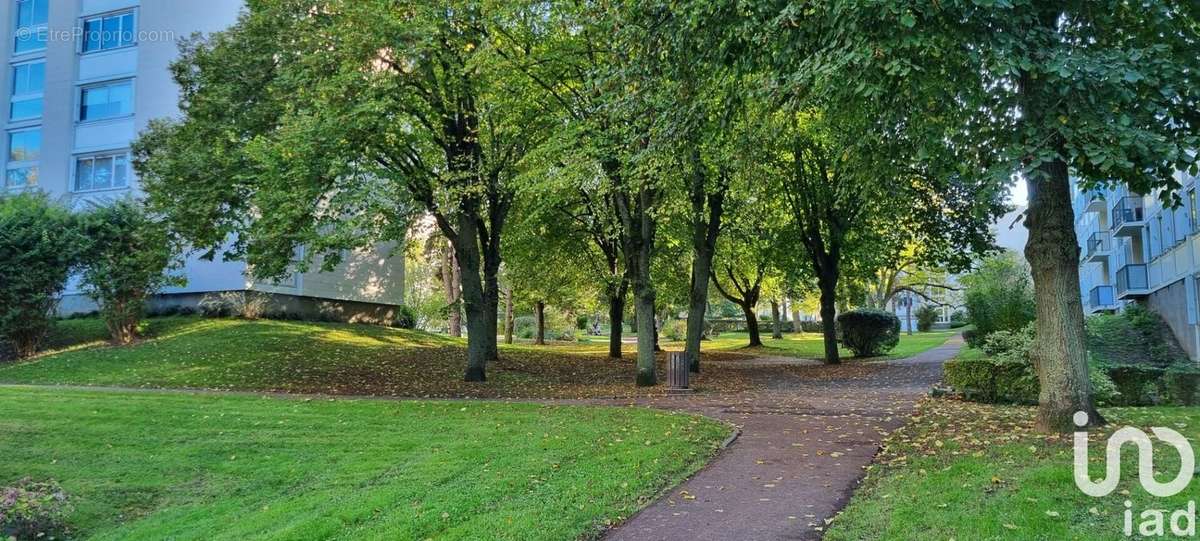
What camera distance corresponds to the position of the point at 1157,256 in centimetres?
2794

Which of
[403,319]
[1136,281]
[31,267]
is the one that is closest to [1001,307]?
[1136,281]

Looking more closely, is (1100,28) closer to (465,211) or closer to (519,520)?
(519,520)

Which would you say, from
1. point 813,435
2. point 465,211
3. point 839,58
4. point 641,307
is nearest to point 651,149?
point 839,58

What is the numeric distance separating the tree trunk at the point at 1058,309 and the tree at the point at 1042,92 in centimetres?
1

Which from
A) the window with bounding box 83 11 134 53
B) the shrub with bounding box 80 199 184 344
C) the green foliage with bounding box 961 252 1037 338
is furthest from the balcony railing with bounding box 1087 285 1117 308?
the window with bounding box 83 11 134 53

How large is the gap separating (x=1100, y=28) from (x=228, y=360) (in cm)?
2079

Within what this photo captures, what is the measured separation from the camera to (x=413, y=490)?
771 centimetres

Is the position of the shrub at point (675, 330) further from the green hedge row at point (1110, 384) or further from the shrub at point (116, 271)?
the green hedge row at point (1110, 384)

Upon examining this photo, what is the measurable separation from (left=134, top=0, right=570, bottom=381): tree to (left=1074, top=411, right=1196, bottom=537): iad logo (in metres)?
11.4

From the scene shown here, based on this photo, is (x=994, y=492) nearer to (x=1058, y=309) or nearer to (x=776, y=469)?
(x=776, y=469)

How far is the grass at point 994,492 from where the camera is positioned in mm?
5355

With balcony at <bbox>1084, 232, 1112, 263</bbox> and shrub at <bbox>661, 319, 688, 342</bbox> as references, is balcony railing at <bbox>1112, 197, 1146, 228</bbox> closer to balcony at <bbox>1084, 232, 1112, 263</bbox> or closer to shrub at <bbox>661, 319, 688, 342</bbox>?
balcony at <bbox>1084, 232, 1112, 263</bbox>

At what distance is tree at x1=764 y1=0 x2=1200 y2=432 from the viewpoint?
21.9 ft

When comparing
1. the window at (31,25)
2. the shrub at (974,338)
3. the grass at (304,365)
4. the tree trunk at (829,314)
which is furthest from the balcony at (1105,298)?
the window at (31,25)
